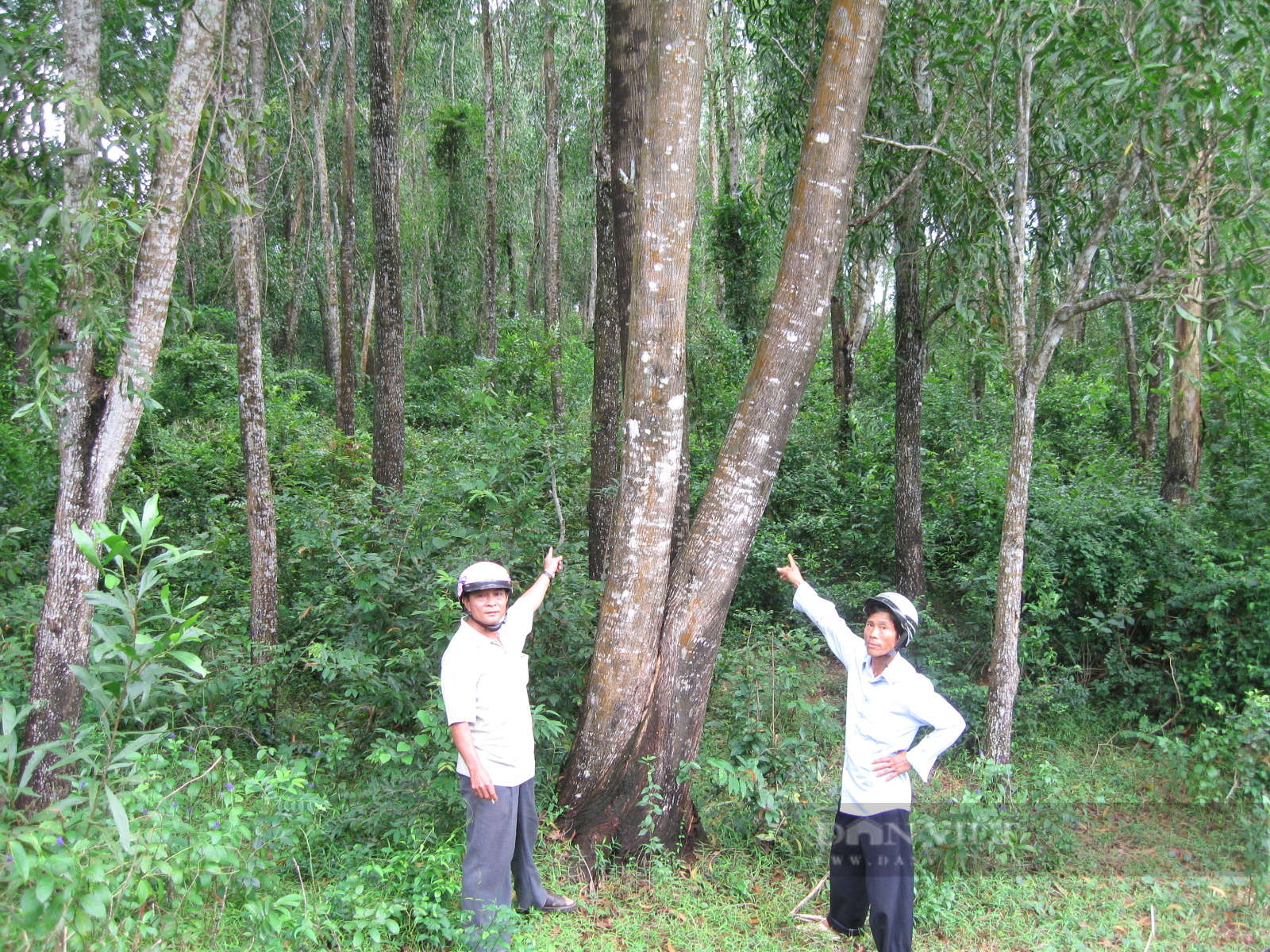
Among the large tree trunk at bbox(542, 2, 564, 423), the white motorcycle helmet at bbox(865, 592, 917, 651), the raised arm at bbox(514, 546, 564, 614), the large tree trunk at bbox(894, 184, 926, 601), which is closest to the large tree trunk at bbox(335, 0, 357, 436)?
the large tree trunk at bbox(542, 2, 564, 423)

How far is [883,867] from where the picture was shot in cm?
346

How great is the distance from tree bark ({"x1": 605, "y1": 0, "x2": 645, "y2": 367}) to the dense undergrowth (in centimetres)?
156

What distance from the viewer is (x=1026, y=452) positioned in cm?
569

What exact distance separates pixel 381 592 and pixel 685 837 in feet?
8.27

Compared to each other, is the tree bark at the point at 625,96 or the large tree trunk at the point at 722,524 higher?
the tree bark at the point at 625,96

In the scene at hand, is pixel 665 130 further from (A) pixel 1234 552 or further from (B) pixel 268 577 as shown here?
(A) pixel 1234 552

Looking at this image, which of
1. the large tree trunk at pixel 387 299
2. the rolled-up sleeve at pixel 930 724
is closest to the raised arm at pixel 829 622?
the rolled-up sleeve at pixel 930 724

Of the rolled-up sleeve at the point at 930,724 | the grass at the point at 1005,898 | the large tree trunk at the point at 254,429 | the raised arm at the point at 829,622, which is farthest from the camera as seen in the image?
the large tree trunk at the point at 254,429

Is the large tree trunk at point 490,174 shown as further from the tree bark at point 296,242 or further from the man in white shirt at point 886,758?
the man in white shirt at point 886,758

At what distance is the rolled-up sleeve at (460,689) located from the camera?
3.42 metres

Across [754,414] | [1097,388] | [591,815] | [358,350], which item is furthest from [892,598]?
[358,350]

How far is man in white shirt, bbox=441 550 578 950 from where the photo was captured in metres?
3.40

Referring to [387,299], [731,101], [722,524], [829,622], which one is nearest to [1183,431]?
[722,524]

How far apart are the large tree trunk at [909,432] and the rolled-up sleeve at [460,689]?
5650mm
